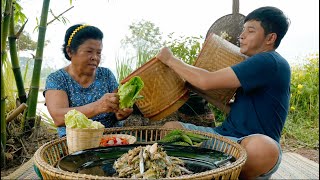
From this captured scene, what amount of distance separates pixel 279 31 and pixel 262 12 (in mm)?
198

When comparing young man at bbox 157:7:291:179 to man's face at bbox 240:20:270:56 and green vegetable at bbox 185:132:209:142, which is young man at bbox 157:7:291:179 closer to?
man's face at bbox 240:20:270:56

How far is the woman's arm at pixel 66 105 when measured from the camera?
2.42 m

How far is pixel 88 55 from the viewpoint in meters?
2.84

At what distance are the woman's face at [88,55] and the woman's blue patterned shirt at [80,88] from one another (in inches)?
5.7

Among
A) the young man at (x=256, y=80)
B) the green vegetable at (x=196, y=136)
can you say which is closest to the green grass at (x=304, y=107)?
the young man at (x=256, y=80)

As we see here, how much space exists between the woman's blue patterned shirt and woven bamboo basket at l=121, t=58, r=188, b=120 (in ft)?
1.38

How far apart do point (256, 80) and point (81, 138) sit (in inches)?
49.9

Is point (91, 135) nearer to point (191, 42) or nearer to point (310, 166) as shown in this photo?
point (310, 166)

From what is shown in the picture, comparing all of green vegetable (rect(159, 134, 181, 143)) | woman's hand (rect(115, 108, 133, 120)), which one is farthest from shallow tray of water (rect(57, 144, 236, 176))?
woman's hand (rect(115, 108, 133, 120))

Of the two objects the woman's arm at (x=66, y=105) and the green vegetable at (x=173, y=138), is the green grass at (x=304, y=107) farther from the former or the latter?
the woman's arm at (x=66, y=105)

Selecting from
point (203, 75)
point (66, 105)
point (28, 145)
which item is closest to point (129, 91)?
point (203, 75)

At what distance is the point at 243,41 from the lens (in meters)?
2.67

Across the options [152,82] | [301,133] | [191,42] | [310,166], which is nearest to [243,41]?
[152,82]

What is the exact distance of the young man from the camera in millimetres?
2451
